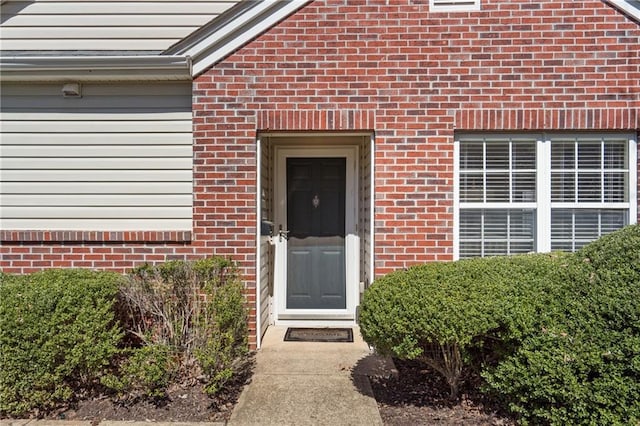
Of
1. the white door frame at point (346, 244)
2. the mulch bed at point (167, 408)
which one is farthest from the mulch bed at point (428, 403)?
the white door frame at point (346, 244)

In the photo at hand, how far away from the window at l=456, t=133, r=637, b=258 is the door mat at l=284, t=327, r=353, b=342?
66.7 inches

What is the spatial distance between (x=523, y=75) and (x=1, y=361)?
5.43m

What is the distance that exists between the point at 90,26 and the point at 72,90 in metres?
0.86

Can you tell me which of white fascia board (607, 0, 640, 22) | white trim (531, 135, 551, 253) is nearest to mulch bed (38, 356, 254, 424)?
white trim (531, 135, 551, 253)

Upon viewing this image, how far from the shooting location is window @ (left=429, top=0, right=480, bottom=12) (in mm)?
4121

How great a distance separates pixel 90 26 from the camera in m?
4.49

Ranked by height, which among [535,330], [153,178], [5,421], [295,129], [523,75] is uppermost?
[523,75]

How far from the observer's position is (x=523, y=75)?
4.08 metres

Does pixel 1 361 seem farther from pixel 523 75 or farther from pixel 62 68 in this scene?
pixel 523 75

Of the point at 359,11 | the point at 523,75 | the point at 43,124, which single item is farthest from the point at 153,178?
the point at 523,75

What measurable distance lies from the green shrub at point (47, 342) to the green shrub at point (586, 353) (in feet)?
10.2

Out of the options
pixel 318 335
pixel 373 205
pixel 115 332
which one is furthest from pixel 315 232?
pixel 115 332

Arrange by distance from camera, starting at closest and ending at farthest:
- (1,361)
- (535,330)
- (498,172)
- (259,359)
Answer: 1. (535,330)
2. (1,361)
3. (259,359)
4. (498,172)

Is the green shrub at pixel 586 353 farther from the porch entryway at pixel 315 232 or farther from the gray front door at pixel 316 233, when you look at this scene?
the gray front door at pixel 316 233
